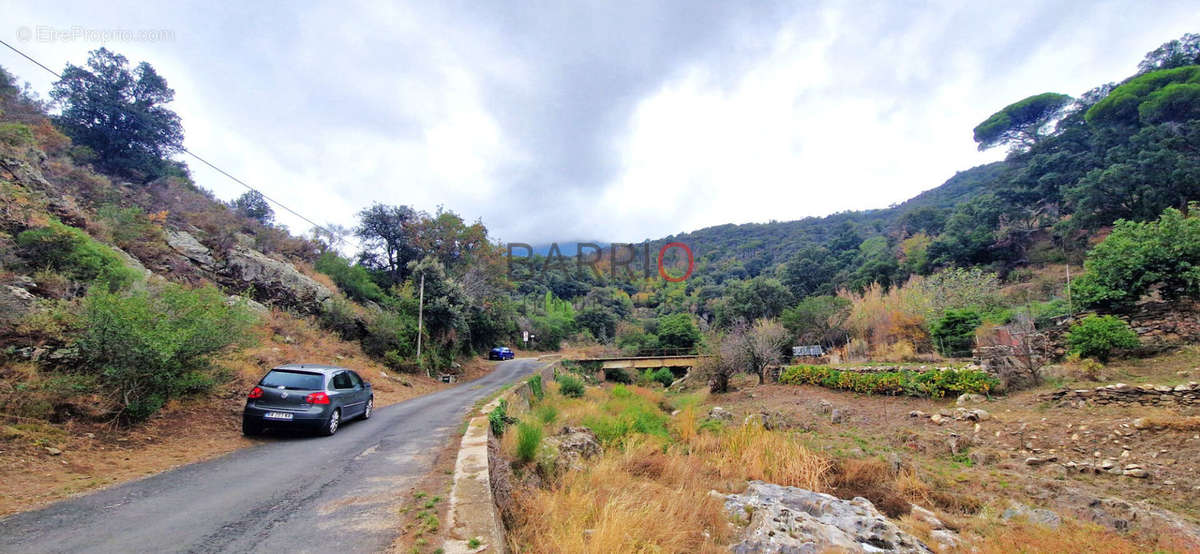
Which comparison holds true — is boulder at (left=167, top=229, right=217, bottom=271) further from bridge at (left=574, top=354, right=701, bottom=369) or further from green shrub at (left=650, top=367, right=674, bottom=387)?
green shrub at (left=650, top=367, right=674, bottom=387)

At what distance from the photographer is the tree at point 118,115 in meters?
25.5

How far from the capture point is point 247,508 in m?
4.38

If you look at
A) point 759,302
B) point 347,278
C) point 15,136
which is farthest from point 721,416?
point 759,302

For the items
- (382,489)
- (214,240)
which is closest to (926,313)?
(382,489)

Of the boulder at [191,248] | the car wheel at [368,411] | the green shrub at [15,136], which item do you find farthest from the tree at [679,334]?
the green shrub at [15,136]

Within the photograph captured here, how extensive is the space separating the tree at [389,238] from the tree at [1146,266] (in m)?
35.5

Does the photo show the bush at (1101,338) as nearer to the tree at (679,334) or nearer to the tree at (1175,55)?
the tree at (679,334)

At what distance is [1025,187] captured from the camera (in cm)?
3944

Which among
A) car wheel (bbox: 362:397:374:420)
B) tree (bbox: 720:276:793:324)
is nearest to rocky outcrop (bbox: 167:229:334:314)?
car wheel (bbox: 362:397:374:420)

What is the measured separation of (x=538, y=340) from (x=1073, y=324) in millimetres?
44600

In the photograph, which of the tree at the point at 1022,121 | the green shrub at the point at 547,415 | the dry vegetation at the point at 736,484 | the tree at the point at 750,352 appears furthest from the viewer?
the tree at the point at 1022,121

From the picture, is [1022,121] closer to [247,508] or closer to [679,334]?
[679,334]

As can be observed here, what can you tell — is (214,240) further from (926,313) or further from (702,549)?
(926,313)

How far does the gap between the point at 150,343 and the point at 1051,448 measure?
53.3ft
